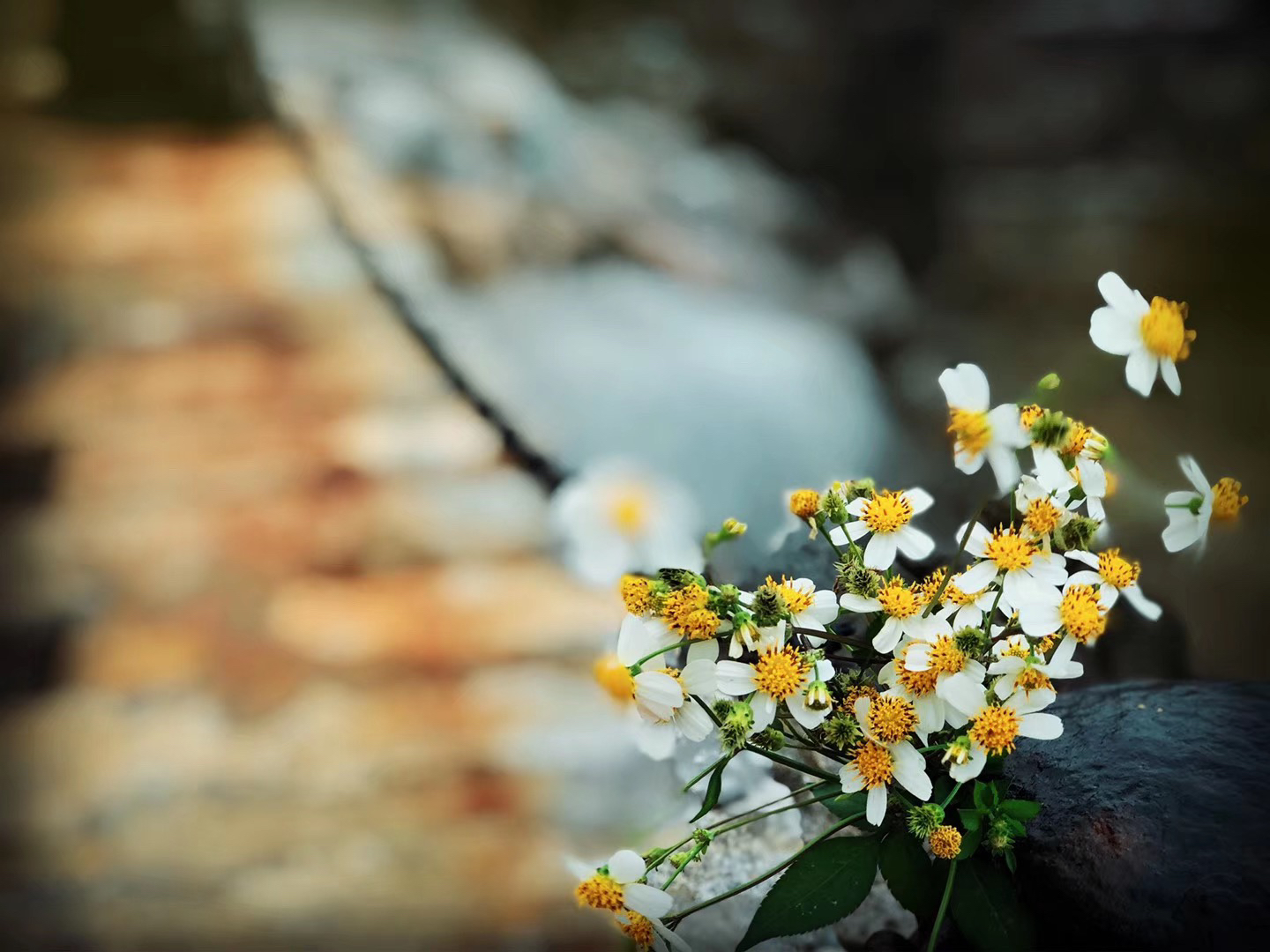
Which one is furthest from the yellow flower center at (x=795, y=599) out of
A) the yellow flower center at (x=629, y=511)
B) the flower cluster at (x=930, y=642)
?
the yellow flower center at (x=629, y=511)

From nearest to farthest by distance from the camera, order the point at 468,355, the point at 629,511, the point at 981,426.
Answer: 1. the point at 981,426
2. the point at 629,511
3. the point at 468,355

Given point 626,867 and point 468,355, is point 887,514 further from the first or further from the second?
point 468,355

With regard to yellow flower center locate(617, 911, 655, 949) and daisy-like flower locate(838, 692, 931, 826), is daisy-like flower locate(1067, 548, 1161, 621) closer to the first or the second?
daisy-like flower locate(838, 692, 931, 826)

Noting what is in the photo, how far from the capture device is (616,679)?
0.39 m

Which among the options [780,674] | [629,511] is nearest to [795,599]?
[780,674]

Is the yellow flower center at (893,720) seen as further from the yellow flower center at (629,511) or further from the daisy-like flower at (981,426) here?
the yellow flower center at (629,511)

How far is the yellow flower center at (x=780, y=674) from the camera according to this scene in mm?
348

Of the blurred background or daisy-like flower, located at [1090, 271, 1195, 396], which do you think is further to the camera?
the blurred background

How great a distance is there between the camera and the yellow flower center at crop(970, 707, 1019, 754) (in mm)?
344

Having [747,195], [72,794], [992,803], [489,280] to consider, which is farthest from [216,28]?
[992,803]

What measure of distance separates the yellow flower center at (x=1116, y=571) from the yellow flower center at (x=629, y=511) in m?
0.49

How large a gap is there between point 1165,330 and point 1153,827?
0.19 metres

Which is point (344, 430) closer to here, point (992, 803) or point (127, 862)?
point (127, 862)

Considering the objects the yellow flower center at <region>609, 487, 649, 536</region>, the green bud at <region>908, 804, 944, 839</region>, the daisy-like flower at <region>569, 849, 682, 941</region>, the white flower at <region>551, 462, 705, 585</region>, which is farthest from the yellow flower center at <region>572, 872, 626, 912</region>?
the yellow flower center at <region>609, 487, 649, 536</region>
